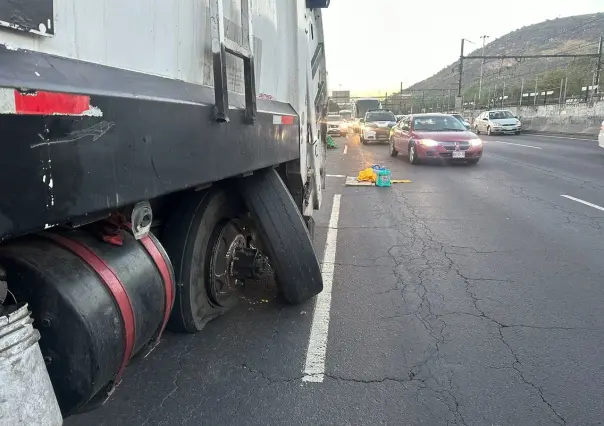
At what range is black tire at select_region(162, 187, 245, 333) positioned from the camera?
286 centimetres

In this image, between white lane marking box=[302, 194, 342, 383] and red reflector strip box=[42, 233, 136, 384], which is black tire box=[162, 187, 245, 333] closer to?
white lane marking box=[302, 194, 342, 383]

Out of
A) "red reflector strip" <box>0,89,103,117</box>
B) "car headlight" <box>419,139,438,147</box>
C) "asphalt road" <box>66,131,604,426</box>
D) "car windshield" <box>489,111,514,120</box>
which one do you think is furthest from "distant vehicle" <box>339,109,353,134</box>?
"red reflector strip" <box>0,89,103,117</box>

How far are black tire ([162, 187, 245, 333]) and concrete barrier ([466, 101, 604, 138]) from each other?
92.2ft

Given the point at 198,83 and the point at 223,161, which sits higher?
the point at 198,83

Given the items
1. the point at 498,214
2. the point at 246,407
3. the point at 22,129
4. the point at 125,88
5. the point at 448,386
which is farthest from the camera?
the point at 498,214

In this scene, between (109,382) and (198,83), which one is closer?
(109,382)

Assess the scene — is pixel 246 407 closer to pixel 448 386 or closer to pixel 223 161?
pixel 448 386

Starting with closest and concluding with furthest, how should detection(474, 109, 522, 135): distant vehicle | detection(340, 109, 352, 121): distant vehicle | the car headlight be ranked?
1. the car headlight
2. detection(474, 109, 522, 135): distant vehicle
3. detection(340, 109, 352, 121): distant vehicle

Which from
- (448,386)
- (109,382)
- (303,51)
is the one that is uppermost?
(303,51)

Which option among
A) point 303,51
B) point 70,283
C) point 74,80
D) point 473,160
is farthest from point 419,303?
point 473,160

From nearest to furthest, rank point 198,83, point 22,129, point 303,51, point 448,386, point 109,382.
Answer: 1. point 22,129
2. point 109,382
3. point 198,83
4. point 448,386
5. point 303,51

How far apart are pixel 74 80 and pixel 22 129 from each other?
10.0 inches

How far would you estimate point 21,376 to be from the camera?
4.02 feet

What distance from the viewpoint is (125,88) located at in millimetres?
1484
